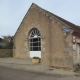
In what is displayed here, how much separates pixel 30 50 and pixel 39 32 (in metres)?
2.54

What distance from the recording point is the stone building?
39.0 ft

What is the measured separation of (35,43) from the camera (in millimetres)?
15578

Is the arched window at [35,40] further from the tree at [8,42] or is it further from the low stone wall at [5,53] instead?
the tree at [8,42]

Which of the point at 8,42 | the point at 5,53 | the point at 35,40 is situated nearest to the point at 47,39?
the point at 35,40

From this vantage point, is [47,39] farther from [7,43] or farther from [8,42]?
[8,42]

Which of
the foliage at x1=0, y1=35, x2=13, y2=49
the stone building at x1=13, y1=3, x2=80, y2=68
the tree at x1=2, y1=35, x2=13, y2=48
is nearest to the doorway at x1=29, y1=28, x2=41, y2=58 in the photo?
the stone building at x1=13, y1=3, x2=80, y2=68

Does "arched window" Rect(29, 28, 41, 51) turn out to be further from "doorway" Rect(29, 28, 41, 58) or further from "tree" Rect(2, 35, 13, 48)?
"tree" Rect(2, 35, 13, 48)

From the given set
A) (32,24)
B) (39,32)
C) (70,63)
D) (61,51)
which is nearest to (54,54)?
(61,51)

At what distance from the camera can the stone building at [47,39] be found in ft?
39.0

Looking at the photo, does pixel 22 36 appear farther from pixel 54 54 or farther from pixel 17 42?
pixel 54 54

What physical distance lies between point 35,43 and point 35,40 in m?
0.32

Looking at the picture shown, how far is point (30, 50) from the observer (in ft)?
53.0

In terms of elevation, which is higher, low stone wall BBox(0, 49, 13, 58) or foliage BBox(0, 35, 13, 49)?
foliage BBox(0, 35, 13, 49)

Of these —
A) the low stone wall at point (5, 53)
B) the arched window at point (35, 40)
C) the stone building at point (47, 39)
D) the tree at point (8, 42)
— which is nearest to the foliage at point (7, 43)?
the tree at point (8, 42)
